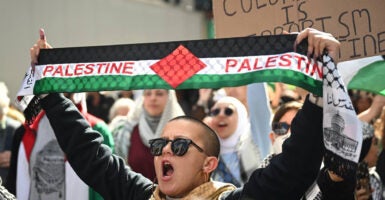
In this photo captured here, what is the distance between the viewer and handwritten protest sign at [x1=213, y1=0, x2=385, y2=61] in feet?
11.4

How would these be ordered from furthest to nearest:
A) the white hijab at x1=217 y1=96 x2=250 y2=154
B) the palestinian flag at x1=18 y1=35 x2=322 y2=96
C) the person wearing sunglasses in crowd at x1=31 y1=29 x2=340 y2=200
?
1. the white hijab at x1=217 y1=96 x2=250 y2=154
2. the palestinian flag at x1=18 y1=35 x2=322 y2=96
3. the person wearing sunglasses in crowd at x1=31 y1=29 x2=340 y2=200

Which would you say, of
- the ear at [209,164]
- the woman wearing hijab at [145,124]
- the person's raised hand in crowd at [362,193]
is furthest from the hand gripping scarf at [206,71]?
the woman wearing hijab at [145,124]

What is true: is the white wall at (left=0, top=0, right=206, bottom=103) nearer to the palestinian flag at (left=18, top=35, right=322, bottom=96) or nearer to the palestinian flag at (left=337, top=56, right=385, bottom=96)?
the palestinian flag at (left=337, top=56, right=385, bottom=96)

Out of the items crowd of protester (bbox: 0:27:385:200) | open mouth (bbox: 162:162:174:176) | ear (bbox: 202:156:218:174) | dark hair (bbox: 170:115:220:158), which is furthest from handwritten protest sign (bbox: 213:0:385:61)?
open mouth (bbox: 162:162:174:176)

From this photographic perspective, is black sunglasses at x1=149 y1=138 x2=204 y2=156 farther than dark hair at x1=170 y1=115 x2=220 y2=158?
No

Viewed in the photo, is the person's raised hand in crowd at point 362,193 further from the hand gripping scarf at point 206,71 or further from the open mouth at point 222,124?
the hand gripping scarf at point 206,71

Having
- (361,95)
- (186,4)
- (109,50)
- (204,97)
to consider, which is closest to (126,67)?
(109,50)

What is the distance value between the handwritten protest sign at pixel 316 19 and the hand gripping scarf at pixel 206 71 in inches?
26.9

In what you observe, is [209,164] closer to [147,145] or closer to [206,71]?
[206,71]

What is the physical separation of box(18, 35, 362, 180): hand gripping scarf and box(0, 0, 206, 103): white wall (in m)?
5.99

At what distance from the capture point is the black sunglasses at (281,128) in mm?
4383

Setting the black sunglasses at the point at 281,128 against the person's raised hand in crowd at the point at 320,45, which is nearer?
the person's raised hand in crowd at the point at 320,45

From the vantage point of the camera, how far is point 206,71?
3033mm

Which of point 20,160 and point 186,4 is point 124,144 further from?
point 186,4
